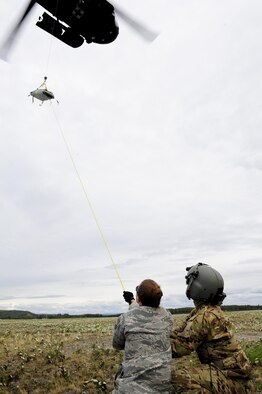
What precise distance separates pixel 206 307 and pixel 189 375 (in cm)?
86

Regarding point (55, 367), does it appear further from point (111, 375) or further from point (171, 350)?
point (171, 350)

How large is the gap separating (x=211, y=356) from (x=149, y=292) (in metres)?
1.15

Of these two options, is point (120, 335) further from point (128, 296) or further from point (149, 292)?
point (128, 296)

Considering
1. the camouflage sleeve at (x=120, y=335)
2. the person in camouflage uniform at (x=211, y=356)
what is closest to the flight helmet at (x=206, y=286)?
the person in camouflage uniform at (x=211, y=356)

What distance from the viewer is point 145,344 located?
4738mm

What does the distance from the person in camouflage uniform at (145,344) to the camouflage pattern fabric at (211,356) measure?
0.19 metres

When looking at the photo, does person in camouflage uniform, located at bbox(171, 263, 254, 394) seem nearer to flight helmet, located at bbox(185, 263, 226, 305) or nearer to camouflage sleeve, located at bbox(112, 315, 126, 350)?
flight helmet, located at bbox(185, 263, 226, 305)

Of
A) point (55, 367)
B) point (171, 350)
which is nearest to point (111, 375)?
point (55, 367)

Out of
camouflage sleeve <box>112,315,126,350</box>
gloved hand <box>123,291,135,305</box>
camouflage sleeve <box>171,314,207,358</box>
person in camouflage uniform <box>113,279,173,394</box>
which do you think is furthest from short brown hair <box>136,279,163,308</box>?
gloved hand <box>123,291,135,305</box>

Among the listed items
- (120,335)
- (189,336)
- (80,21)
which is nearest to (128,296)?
(120,335)

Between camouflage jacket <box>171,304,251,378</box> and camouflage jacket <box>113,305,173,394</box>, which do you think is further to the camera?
camouflage jacket <box>171,304,251,378</box>

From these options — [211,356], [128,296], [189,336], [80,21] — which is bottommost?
[211,356]

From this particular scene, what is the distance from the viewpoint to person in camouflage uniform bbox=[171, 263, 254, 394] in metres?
4.74

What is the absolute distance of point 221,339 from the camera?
489cm
